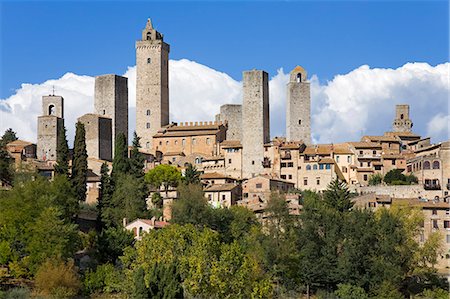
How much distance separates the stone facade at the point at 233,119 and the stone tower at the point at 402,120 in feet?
64.5

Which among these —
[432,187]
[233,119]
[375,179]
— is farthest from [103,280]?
[233,119]

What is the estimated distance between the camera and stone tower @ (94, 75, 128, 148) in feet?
266

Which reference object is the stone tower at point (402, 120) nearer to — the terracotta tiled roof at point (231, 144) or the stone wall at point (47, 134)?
the terracotta tiled roof at point (231, 144)

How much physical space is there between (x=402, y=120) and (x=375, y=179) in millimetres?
25155

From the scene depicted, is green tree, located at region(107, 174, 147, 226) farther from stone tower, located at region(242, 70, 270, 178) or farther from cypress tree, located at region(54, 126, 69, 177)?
stone tower, located at region(242, 70, 270, 178)

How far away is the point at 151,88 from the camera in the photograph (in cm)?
8175

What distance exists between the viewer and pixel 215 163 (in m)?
74.7

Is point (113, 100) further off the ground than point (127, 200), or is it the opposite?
point (113, 100)

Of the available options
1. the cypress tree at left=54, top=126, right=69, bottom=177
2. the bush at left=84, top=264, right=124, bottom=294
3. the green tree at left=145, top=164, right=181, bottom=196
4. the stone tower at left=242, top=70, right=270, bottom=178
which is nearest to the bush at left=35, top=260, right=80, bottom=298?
the bush at left=84, top=264, right=124, bottom=294

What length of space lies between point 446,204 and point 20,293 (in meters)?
28.9

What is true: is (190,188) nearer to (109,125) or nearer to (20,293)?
(20,293)

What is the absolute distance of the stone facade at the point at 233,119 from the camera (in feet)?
264

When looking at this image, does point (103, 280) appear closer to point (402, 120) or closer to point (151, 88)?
point (151, 88)

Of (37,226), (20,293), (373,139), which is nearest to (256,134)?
(373,139)
